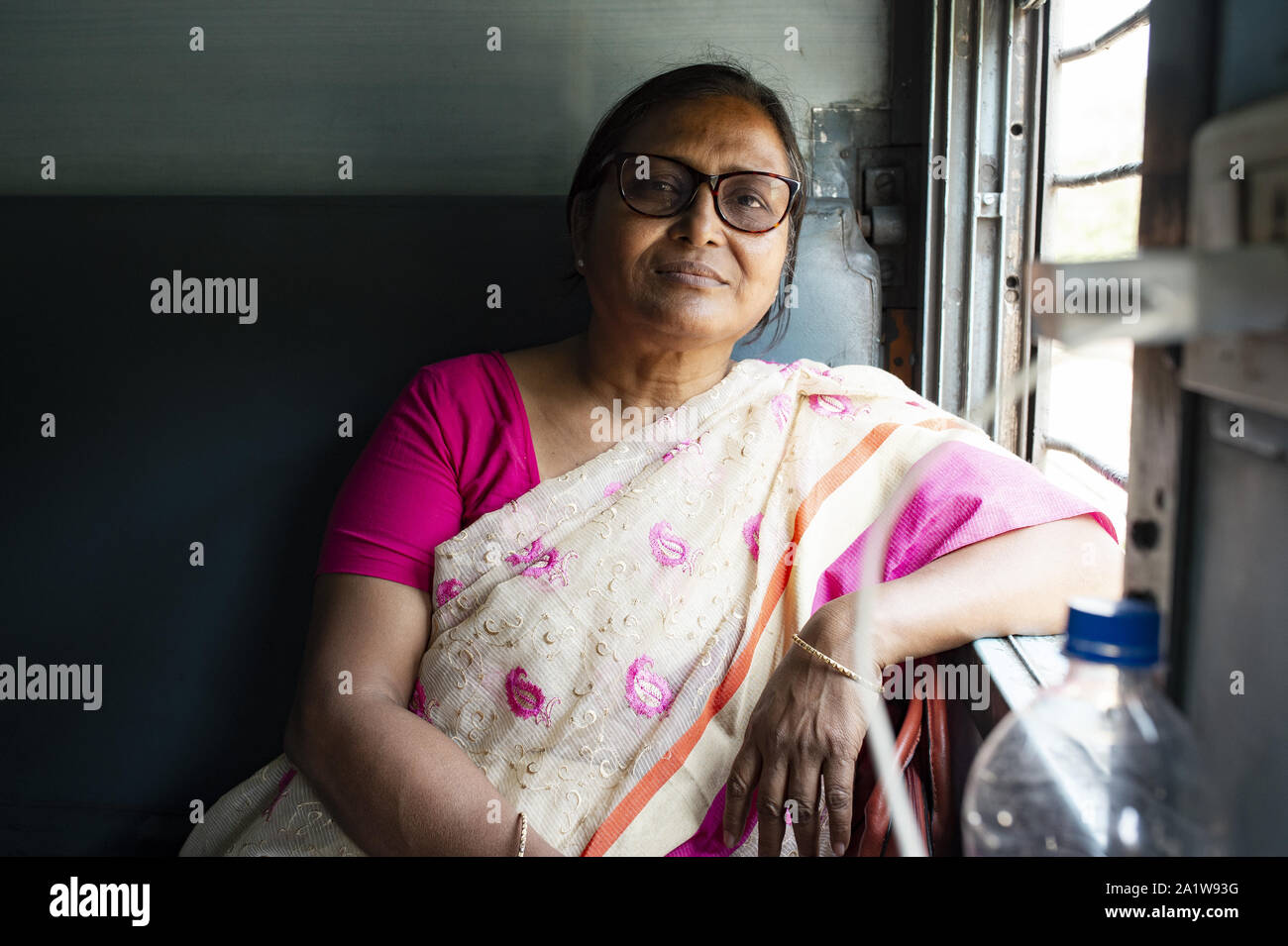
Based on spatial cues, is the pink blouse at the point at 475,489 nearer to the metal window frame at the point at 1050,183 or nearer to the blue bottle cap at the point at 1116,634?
the metal window frame at the point at 1050,183

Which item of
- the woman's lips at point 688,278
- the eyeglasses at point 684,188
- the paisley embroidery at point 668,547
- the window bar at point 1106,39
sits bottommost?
the paisley embroidery at point 668,547

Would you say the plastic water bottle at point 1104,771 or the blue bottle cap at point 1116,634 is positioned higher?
the blue bottle cap at point 1116,634

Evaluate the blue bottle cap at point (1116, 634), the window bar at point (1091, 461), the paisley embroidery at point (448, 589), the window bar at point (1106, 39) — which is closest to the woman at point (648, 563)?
the paisley embroidery at point (448, 589)

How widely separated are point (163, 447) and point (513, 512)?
2.70 ft

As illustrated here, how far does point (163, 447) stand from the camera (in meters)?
1.66

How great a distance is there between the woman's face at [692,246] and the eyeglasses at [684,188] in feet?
0.03

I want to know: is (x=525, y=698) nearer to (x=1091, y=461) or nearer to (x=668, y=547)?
(x=668, y=547)

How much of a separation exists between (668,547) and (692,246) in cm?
40

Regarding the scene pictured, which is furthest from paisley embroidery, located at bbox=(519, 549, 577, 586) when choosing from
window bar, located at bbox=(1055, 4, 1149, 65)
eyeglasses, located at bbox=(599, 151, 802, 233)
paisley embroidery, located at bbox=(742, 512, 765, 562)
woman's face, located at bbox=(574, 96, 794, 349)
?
window bar, located at bbox=(1055, 4, 1149, 65)

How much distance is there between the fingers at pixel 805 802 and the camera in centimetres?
96

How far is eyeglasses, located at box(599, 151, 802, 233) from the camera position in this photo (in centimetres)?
125

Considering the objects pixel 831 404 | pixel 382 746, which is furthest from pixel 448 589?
pixel 831 404

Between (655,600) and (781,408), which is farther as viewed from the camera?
(781,408)

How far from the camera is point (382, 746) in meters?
1.01
